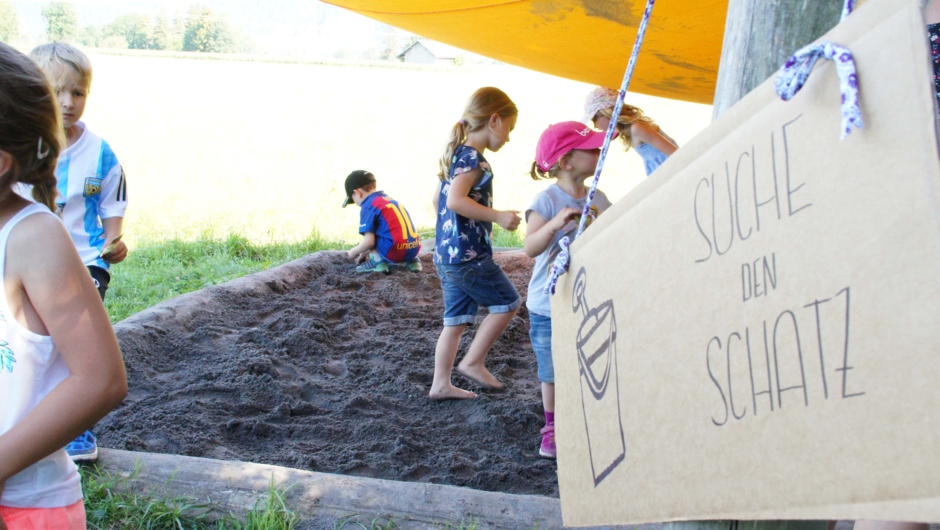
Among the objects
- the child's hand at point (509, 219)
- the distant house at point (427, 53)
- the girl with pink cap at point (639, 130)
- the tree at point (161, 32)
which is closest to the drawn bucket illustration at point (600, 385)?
the child's hand at point (509, 219)

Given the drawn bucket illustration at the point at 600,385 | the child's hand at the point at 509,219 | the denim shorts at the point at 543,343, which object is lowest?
the denim shorts at the point at 543,343

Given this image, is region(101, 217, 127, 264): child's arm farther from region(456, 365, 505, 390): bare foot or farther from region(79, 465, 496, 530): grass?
region(456, 365, 505, 390): bare foot

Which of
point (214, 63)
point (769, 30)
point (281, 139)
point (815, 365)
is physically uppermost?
point (214, 63)

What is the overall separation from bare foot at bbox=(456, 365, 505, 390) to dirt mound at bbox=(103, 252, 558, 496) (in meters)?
0.04

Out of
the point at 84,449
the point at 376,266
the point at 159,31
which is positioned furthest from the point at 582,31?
the point at 159,31

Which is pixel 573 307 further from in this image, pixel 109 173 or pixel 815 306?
pixel 109 173

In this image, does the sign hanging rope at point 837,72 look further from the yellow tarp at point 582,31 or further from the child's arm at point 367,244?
the child's arm at point 367,244

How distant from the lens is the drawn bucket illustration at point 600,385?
2.93 ft

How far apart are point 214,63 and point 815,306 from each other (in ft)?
92.9

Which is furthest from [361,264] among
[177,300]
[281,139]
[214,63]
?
[214,63]

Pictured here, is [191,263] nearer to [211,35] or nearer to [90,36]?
[90,36]

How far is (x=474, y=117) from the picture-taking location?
3258 millimetres

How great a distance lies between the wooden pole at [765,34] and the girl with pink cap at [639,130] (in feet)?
7.44

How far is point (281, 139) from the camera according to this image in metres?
15.2
